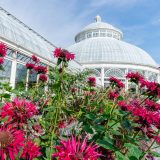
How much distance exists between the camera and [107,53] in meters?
26.1

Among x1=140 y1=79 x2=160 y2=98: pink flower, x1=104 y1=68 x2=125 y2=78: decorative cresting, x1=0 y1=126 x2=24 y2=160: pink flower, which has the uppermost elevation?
x1=104 y1=68 x2=125 y2=78: decorative cresting

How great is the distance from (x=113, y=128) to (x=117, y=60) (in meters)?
24.1

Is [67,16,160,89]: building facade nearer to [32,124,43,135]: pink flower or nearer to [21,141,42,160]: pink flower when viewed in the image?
[32,124,43,135]: pink flower

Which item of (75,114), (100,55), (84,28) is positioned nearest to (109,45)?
(100,55)

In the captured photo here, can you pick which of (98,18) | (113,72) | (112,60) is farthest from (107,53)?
(98,18)

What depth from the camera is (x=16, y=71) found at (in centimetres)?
870

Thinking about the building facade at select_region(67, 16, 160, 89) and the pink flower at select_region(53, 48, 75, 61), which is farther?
the building facade at select_region(67, 16, 160, 89)

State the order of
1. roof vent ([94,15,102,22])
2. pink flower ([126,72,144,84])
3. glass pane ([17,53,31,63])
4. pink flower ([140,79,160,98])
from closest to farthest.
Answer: pink flower ([140,79,160,98]) → pink flower ([126,72,144,84]) → glass pane ([17,53,31,63]) → roof vent ([94,15,102,22])

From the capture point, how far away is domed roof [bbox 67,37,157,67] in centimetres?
2561

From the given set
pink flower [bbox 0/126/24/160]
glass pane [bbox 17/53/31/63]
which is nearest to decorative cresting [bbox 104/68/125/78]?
glass pane [bbox 17/53/31/63]

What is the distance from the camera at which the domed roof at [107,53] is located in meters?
25.6

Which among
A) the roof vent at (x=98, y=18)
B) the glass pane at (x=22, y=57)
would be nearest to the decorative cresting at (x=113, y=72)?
the roof vent at (x=98, y=18)

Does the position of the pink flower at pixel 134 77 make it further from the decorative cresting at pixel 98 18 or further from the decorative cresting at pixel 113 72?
the decorative cresting at pixel 98 18

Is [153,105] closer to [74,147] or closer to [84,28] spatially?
[74,147]
